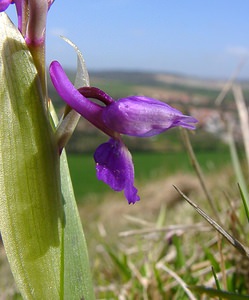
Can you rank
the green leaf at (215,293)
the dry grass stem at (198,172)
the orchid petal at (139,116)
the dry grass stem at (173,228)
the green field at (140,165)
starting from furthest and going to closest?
the green field at (140,165) < the dry grass stem at (173,228) < the dry grass stem at (198,172) < the orchid petal at (139,116) < the green leaf at (215,293)

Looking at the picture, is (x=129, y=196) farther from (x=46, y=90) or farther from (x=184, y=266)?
(x=184, y=266)

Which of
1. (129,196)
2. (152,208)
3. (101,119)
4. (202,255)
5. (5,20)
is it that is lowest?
(152,208)

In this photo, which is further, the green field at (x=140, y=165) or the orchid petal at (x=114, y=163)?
the green field at (x=140, y=165)

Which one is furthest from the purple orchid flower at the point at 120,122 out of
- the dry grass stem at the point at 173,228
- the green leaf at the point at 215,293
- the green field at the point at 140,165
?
the green field at the point at 140,165

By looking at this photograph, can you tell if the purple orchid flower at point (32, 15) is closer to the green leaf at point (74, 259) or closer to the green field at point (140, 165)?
the green leaf at point (74, 259)

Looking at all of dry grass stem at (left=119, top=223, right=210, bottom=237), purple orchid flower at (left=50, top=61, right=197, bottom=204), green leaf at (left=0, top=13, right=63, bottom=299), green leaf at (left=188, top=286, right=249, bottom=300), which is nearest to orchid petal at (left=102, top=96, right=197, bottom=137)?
purple orchid flower at (left=50, top=61, right=197, bottom=204)

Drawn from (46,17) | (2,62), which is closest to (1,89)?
(2,62)
